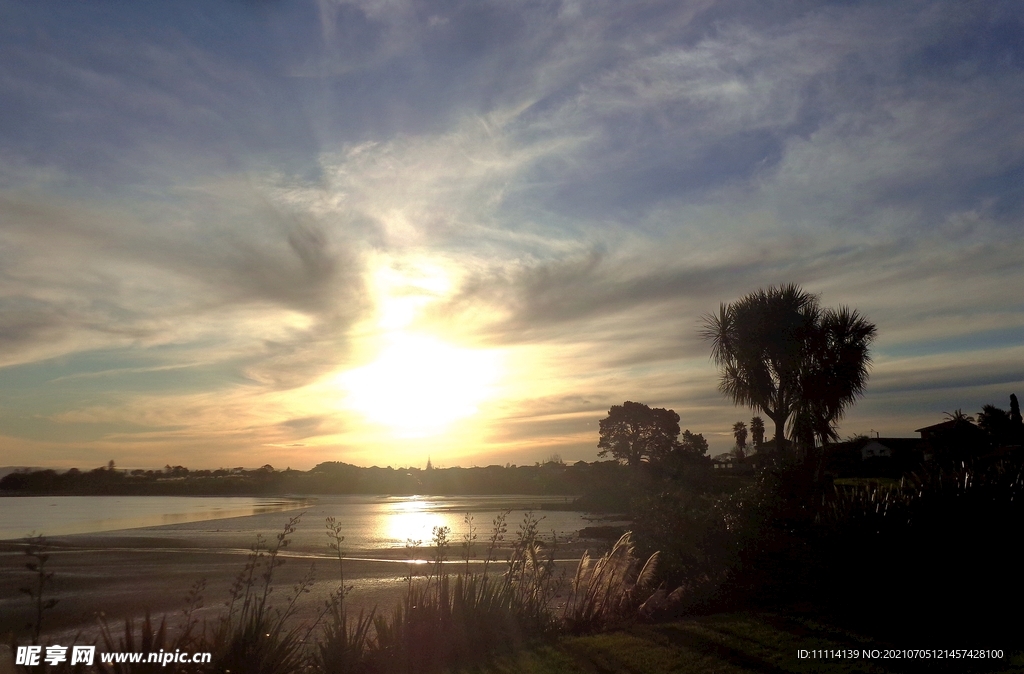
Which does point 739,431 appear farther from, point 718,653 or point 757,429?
point 718,653

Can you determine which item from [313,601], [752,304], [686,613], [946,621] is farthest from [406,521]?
[946,621]

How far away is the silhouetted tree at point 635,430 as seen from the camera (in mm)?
71188

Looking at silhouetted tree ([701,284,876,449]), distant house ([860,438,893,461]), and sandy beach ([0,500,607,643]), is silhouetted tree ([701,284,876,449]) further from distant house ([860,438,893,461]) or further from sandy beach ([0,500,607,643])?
distant house ([860,438,893,461])

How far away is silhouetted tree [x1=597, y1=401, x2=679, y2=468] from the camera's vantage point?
7119cm

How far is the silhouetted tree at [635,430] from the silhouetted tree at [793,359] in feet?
147

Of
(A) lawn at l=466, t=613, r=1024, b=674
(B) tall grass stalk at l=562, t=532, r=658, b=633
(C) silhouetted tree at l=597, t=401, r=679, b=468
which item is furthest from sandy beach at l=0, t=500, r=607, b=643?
(C) silhouetted tree at l=597, t=401, r=679, b=468

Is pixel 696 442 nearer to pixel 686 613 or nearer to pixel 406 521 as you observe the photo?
pixel 406 521

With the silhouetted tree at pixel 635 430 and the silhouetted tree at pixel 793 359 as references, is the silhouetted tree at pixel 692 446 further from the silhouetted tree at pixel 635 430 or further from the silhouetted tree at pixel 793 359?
the silhouetted tree at pixel 793 359

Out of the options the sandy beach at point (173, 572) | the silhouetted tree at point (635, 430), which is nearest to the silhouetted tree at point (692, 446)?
the silhouetted tree at point (635, 430)

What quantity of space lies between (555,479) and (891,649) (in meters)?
82.8

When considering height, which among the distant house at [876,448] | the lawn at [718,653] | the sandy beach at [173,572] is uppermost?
the distant house at [876,448]

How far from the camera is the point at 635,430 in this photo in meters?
73.1

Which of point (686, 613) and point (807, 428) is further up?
point (807, 428)

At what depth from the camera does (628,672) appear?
8000mm
